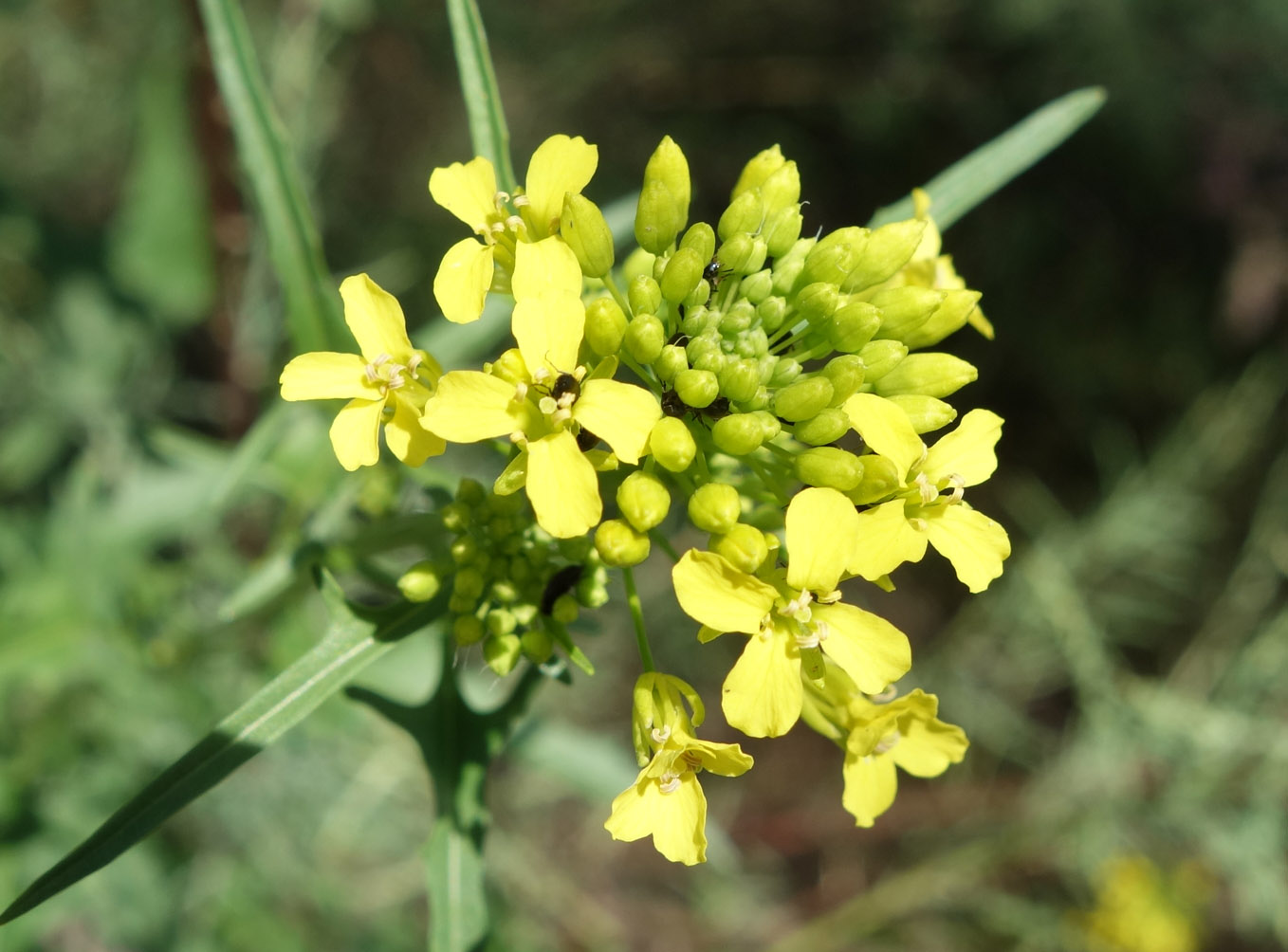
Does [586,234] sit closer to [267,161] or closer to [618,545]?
[618,545]

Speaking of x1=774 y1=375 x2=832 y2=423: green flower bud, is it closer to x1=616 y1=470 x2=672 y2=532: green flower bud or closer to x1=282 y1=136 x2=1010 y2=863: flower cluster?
x1=282 y1=136 x2=1010 y2=863: flower cluster

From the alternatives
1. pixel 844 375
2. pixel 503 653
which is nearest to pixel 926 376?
pixel 844 375

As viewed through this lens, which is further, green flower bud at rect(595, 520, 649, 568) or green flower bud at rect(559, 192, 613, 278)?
green flower bud at rect(559, 192, 613, 278)

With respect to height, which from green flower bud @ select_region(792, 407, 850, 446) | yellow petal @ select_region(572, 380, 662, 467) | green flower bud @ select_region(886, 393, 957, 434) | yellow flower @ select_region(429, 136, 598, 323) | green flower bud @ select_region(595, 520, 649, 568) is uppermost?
yellow flower @ select_region(429, 136, 598, 323)

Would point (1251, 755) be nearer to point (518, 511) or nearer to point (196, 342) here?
point (518, 511)

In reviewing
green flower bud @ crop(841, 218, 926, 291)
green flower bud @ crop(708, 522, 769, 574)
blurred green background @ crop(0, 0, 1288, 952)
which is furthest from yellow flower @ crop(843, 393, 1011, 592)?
blurred green background @ crop(0, 0, 1288, 952)

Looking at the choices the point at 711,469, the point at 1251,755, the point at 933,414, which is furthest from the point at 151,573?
the point at 1251,755
